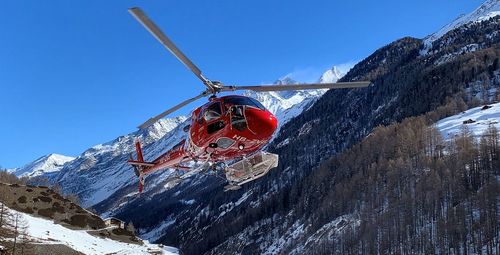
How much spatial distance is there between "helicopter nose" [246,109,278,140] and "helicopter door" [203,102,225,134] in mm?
1361

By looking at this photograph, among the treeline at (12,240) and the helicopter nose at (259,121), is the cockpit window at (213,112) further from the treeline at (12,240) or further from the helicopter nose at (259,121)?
the treeline at (12,240)

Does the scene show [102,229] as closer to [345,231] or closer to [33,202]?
[33,202]

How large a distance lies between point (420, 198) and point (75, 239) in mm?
86035

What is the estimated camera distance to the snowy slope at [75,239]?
52.9 meters

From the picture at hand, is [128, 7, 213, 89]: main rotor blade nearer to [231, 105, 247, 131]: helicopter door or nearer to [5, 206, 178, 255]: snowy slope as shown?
[231, 105, 247, 131]: helicopter door

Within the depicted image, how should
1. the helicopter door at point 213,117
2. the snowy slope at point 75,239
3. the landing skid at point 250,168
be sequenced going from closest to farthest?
1. the helicopter door at point 213,117
2. the landing skid at point 250,168
3. the snowy slope at point 75,239

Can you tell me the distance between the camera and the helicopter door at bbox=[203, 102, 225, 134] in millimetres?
23812

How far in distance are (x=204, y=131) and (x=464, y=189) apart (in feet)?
350

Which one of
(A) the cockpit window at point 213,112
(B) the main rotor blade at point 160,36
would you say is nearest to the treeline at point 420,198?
(A) the cockpit window at point 213,112

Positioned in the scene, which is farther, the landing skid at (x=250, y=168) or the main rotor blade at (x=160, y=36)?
→ the landing skid at (x=250, y=168)

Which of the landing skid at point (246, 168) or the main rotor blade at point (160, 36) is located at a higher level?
the main rotor blade at point (160, 36)

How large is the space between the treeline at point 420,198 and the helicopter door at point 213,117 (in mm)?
84069

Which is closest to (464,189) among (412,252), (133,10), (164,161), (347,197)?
(412,252)

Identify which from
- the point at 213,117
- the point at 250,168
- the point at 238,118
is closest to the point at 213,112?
the point at 213,117
